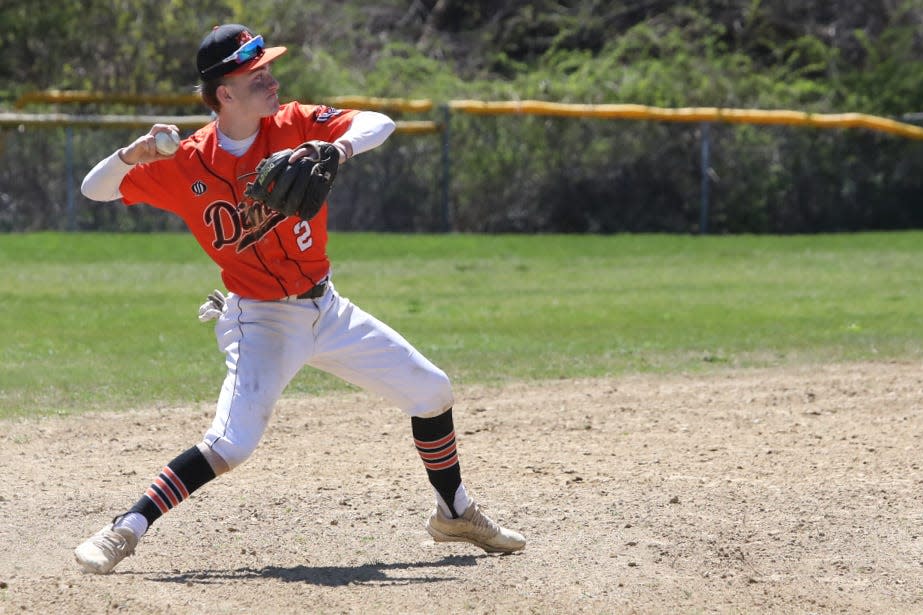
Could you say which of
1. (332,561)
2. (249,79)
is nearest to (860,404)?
(332,561)

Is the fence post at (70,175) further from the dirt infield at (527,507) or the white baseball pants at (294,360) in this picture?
the white baseball pants at (294,360)

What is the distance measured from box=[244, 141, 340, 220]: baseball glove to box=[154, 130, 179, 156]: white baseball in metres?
0.30

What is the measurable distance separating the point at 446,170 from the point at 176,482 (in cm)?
1530

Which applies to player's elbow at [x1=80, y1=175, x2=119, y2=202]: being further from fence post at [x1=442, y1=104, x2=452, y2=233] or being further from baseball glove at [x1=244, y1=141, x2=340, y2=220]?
fence post at [x1=442, y1=104, x2=452, y2=233]

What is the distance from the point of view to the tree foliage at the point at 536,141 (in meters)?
19.9

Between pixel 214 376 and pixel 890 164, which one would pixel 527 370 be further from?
pixel 890 164

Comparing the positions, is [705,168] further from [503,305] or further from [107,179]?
[107,179]

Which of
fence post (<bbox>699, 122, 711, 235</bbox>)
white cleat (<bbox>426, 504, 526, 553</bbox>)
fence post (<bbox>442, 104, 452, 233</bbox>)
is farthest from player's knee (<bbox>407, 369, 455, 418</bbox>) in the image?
fence post (<bbox>699, 122, 711, 235</bbox>)

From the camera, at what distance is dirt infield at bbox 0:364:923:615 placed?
475cm

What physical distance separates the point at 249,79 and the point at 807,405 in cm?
475

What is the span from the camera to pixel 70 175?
18.9 metres

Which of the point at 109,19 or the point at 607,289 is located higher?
the point at 109,19

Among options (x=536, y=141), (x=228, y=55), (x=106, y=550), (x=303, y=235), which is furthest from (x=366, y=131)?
(x=536, y=141)

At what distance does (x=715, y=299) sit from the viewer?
45.1 ft
